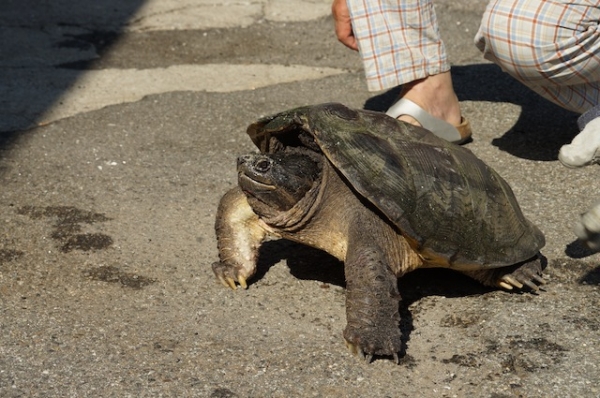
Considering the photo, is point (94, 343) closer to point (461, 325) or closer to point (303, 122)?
point (303, 122)

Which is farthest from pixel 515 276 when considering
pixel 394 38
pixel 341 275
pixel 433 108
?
pixel 394 38

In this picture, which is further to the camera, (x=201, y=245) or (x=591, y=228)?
(x=201, y=245)

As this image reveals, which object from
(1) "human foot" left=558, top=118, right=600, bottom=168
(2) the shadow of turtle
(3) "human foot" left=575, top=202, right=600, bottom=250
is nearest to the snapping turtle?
(2) the shadow of turtle

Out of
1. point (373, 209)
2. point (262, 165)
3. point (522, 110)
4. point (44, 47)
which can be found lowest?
point (44, 47)

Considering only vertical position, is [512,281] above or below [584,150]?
below

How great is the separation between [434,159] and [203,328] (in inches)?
33.9

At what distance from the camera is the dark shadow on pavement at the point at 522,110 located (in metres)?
4.14

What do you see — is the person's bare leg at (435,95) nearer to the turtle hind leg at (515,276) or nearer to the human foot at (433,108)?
the human foot at (433,108)

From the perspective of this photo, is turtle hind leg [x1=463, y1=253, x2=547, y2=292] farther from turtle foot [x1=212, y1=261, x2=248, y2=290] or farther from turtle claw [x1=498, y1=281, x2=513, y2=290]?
turtle foot [x1=212, y1=261, x2=248, y2=290]

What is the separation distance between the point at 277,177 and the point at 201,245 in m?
0.60

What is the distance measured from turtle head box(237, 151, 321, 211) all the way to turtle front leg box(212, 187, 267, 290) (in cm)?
19

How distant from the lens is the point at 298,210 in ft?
9.39

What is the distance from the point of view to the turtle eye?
2.77 metres

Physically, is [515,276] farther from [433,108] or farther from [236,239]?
[433,108]
